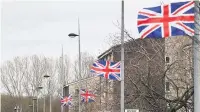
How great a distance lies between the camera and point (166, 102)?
824 inches

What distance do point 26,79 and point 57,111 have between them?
22134mm

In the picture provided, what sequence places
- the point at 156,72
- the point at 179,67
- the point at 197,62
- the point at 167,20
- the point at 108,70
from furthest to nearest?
the point at 156,72 < the point at 108,70 < the point at 179,67 < the point at 167,20 < the point at 197,62

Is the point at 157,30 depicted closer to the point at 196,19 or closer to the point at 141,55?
the point at 196,19

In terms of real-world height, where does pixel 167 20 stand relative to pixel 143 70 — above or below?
above

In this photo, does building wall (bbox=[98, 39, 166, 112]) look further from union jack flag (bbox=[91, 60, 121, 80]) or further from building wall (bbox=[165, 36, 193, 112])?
union jack flag (bbox=[91, 60, 121, 80])

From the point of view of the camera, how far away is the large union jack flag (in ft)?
39.8

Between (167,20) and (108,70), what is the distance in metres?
9.56

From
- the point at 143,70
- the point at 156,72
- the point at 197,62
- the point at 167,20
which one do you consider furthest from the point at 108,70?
the point at 197,62

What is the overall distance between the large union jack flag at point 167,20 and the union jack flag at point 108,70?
28.0ft

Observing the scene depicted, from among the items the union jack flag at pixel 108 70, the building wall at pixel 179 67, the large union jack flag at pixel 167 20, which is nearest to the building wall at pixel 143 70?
the building wall at pixel 179 67

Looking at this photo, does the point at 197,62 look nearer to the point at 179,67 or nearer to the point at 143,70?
the point at 179,67

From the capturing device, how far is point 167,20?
493 inches

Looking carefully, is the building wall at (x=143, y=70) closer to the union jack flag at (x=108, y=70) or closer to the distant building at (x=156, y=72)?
the distant building at (x=156, y=72)

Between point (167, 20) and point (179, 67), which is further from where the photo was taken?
point (179, 67)
